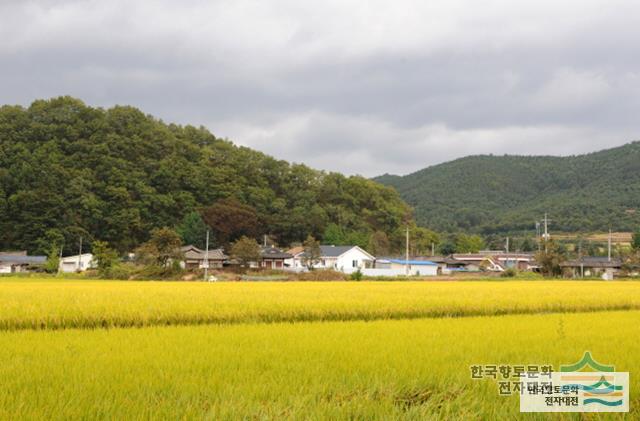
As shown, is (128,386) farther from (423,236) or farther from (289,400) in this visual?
(423,236)

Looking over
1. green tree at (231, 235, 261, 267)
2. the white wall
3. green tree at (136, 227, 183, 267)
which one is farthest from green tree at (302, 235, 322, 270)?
green tree at (136, 227, 183, 267)

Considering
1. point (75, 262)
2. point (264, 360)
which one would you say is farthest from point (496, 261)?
point (264, 360)

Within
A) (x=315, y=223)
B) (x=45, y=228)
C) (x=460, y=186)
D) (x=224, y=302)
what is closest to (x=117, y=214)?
(x=45, y=228)

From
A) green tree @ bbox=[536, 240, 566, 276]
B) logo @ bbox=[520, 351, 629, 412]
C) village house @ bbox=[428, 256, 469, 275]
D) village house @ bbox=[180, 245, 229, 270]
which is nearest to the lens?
logo @ bbox=[520, 351, 629, 412]

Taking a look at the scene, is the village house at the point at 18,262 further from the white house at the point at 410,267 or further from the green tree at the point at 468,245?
the green tree at the point at 468,245

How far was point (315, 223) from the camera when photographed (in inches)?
3287

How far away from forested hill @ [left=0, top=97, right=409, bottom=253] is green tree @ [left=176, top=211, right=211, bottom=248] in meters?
1.99

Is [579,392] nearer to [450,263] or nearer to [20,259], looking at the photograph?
[20,259]

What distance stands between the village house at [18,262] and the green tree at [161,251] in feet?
48.1

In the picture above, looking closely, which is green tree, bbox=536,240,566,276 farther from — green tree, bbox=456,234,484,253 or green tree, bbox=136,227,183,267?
green tree, bbox=456,234,484,253

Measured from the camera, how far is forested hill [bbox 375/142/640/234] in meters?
106

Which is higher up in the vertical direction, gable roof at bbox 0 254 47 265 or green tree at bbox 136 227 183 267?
green tree at bbox 136 227 183 267

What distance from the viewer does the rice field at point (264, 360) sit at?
477 centimetres

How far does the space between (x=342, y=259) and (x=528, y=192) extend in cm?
7105
